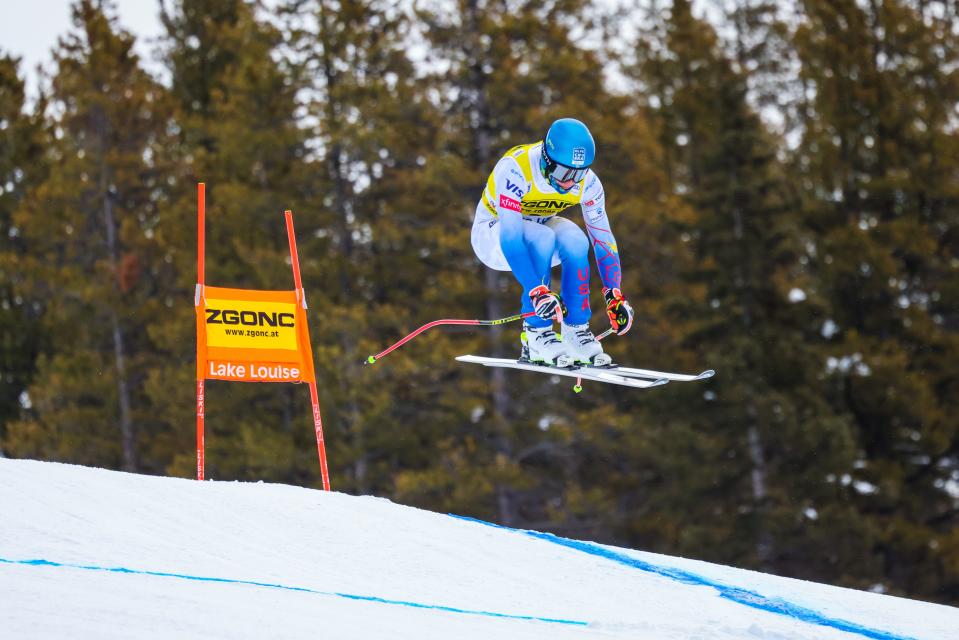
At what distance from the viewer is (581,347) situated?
923 cm

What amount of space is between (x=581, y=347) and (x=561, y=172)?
121cm

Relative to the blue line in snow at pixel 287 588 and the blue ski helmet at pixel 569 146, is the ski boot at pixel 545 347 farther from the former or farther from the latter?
the blue line in snow at pixel 287 588

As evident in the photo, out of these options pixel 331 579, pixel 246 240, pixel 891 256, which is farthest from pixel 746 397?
pixel 331 579

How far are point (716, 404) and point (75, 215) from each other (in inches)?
529

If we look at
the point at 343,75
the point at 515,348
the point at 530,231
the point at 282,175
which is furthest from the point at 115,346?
the point at 530,231

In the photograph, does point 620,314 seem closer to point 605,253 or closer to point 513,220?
point 605,253

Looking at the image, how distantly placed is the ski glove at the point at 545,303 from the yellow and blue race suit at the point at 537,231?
0.29 ft

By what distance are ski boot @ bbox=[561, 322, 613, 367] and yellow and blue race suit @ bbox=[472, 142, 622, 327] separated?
0.07 m

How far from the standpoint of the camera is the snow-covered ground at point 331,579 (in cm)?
627

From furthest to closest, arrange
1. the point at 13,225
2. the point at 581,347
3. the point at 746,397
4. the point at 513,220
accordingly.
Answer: the point at 13,225
the point at 746,397
the point at 581,347
the point at 513,220

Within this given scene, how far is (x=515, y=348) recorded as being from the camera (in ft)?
72.3

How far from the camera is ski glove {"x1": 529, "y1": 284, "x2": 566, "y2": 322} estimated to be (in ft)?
28.6

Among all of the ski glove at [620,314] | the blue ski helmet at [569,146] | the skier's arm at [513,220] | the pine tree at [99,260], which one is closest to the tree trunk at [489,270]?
the pine tree at [99,260]

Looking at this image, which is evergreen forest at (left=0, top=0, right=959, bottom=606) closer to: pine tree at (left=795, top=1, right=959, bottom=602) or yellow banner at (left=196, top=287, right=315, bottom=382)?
pine tree at (left=795, top=1, right=959, bottom=602)
